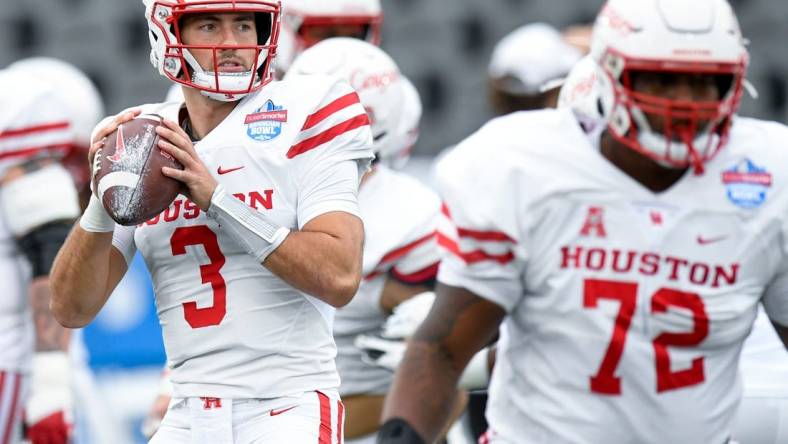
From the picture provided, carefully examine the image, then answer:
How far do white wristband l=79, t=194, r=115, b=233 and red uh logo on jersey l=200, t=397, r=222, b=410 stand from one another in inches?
14.5

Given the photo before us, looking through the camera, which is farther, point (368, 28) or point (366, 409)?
point (368, 28)

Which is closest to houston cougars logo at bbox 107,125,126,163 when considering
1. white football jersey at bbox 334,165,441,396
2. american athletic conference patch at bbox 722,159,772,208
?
american athletic conference patch at bbox 722,159,772,208

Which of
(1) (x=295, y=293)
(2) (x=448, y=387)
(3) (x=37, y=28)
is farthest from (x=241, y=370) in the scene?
(3) (x=37, y=28)

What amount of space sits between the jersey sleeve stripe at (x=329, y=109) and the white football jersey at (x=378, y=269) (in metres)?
1.11

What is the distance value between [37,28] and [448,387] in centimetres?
690

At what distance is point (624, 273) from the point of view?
3064 mm

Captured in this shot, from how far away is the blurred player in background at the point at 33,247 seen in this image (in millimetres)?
4516

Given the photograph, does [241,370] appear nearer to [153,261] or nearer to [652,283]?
[153,261]

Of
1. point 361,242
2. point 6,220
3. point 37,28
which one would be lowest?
point 37,28

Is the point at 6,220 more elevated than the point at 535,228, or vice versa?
the point at 535,228

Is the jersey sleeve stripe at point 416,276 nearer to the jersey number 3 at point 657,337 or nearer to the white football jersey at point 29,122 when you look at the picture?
the white football jersey at point 29,122

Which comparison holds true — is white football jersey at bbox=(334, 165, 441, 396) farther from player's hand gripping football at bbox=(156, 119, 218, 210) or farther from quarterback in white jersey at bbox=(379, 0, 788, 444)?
player's hand gripping football at bbox=(156, 119, 218, 210)

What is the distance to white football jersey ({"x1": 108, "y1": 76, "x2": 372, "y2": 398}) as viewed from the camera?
123 inches

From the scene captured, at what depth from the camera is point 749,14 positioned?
9.80 m
